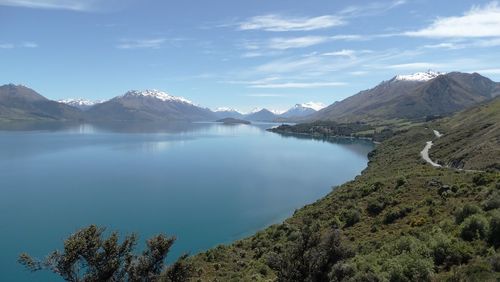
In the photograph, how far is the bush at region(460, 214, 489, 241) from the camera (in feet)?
91.8

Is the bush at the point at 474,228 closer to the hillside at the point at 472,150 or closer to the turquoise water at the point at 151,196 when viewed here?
the turquoise water at the point at 151,196

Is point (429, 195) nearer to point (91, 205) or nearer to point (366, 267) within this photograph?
point (366, 267)

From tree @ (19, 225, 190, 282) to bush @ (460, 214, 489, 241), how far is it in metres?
19.0

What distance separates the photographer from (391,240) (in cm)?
3725

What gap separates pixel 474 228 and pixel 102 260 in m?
24.6

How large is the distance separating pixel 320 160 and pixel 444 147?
77.6 metres

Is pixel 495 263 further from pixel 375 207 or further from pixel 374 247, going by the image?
pixel 375 207

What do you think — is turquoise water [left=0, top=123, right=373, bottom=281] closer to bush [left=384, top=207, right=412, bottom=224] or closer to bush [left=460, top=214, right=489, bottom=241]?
bush [left=384, top=207, right=412, bottom=224]

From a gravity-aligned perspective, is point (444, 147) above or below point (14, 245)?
above

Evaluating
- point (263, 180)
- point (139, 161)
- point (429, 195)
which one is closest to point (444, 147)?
point (263, 180)

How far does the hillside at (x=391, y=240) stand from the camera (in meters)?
24.5

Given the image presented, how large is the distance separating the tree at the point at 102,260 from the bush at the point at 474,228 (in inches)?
748

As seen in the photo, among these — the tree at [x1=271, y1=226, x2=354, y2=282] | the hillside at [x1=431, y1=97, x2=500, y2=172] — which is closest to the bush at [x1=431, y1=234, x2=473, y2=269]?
the tree at [x1=271, y1=226, x2=354, y2=282]

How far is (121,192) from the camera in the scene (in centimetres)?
11438
